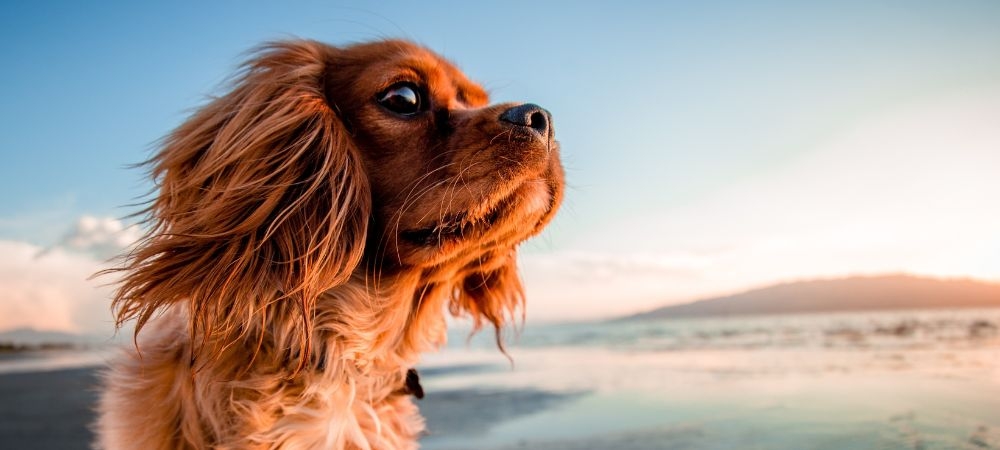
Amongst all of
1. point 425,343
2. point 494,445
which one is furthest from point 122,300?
point 494,445

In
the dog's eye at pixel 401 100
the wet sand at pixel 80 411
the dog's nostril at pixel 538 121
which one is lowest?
the wet sand at pixel 80 411

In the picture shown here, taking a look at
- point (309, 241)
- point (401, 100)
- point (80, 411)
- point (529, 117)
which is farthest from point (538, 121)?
point (80, 411)

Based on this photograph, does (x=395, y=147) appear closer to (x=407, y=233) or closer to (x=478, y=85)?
(x=407, y=233)

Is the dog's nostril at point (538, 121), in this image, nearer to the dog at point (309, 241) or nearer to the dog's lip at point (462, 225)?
the dog at point (309, 241)

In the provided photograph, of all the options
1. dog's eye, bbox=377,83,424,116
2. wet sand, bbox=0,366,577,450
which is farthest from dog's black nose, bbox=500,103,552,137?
wet sand, bbox=0,366,577,450

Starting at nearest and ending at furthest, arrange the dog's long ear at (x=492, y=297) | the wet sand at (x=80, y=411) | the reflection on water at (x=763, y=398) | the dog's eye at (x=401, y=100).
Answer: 1. the dog's eye at (x=401, y=100)
2. the dog's long ear at (x=492, y=297)
3. the reflection on water at (x=763, y=398)
4. the wet sand at (x=80, y=411)

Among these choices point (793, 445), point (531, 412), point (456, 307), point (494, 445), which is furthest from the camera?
point (531, 412)

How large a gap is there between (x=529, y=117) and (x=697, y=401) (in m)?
6.50

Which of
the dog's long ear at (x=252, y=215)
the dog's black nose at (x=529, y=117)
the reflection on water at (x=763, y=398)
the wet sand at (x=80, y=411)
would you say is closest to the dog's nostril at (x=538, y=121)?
the dog's black nose at (x=529, y=117)

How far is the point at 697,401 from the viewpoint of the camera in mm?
7879

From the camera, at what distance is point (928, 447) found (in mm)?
4891

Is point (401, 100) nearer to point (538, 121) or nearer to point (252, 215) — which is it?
point (538, 121)

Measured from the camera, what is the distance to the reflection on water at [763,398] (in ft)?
18.6

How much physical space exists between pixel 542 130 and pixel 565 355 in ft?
48.9
